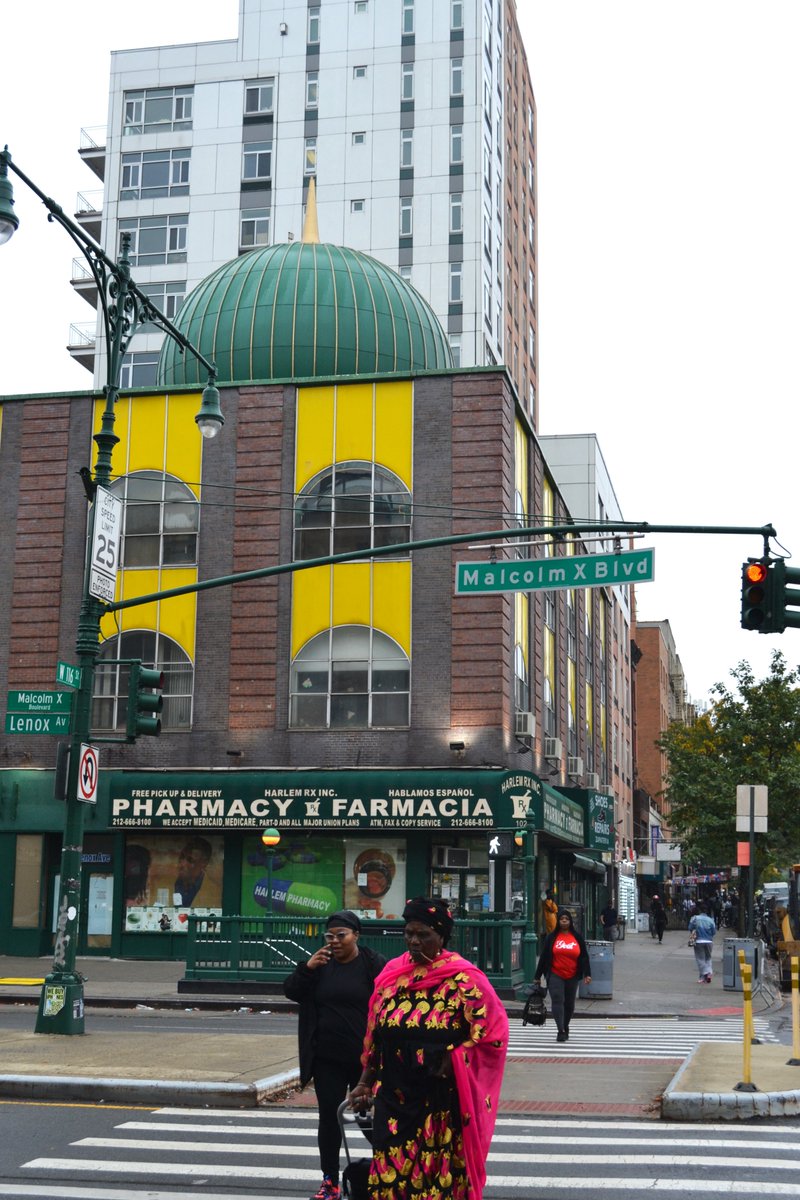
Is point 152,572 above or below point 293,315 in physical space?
below

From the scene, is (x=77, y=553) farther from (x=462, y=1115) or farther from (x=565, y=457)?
(x=565, y=457)

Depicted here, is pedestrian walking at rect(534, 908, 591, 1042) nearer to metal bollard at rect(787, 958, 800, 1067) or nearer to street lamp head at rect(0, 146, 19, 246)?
metal bollard at rect(787, 958, 800, 1067)

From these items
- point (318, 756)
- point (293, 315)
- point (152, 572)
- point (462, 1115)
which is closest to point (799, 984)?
point (462, 1115)

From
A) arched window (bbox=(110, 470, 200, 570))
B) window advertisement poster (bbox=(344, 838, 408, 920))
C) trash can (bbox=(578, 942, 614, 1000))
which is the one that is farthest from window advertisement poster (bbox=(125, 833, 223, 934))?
trash can (bbox=(578, 942, 614, 1000))

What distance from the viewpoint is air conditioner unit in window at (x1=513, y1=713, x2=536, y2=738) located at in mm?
33219

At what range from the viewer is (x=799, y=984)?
15.4m

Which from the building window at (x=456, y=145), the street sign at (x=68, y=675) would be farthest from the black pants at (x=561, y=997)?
the building window at (x=456, y=145)

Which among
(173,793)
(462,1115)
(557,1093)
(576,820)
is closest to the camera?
(462,1115)

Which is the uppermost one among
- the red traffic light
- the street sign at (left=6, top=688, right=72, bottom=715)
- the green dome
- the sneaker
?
the green dome

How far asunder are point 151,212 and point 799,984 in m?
62.2

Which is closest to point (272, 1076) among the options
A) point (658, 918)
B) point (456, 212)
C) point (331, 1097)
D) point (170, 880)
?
point (331, 1097)

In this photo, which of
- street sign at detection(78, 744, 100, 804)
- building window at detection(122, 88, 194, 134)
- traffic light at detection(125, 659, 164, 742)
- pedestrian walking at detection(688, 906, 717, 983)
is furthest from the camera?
building window at detection(122, 88, 194, 134)

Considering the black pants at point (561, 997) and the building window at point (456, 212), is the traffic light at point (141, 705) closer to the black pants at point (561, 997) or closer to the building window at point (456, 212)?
the black pants at point (561, 997)

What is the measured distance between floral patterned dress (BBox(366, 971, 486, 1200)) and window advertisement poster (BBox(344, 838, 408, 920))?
2540 centimetres
